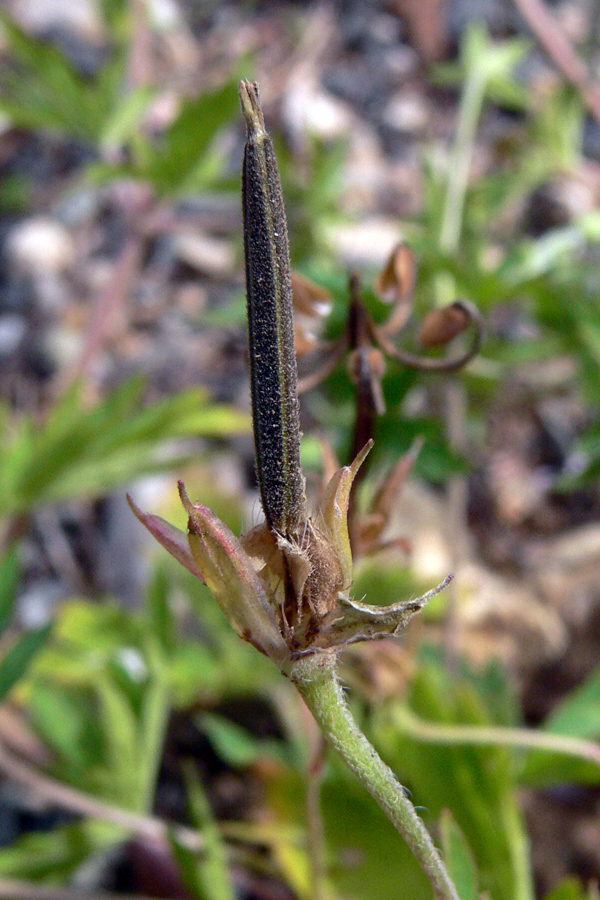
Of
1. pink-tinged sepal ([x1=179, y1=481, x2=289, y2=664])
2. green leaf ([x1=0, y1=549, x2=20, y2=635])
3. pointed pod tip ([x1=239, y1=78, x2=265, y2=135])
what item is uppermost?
green leaf ([x1=0, y1=549, x2=20, y2=635])

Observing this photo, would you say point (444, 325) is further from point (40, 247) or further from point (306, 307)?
point (40, 247)

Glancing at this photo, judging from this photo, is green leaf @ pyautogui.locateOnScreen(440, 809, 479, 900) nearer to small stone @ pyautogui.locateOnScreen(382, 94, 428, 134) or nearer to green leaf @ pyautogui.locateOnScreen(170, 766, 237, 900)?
green leaf @ pyautogui.locateOnScreen(170, 766, 237, 900)

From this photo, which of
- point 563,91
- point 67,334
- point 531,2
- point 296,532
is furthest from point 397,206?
point 296,532

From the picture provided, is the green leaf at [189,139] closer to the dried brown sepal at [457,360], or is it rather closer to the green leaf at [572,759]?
the dried brown sepal at [457,360]

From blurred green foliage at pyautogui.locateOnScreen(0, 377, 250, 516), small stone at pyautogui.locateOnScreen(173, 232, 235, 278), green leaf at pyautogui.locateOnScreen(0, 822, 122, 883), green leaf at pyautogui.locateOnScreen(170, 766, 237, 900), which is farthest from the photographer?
small stone at pyautogui.locateOnScreen(173, 232, 235, 278)

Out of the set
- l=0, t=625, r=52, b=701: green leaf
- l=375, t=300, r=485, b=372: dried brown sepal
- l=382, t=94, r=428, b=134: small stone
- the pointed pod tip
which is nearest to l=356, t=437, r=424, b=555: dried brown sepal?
l=375, t=300, r=485, b=372: dried brown sepal

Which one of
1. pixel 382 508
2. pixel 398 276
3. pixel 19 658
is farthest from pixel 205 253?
pixel 382 508
